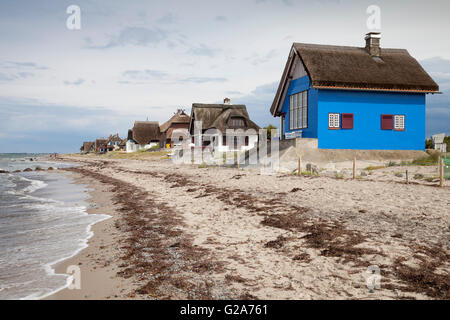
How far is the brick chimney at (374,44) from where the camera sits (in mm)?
25797

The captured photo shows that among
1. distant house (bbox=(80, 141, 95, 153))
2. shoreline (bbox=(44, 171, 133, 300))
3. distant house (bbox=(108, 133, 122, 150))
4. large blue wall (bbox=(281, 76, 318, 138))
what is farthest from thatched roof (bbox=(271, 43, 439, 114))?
distant house (bbox=(80, 141, 95, 153))

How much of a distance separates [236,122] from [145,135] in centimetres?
3961

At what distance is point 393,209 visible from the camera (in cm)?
901

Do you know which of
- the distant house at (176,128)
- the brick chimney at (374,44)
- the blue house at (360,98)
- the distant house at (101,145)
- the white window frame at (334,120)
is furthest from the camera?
the distant house at (101,145)

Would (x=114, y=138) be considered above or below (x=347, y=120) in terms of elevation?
above

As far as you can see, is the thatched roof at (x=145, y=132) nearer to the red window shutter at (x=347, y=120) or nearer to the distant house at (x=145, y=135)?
the distant house at (x=145, y=135)

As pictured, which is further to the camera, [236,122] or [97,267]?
[236,122]

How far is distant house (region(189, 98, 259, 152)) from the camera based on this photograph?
49.0 metres

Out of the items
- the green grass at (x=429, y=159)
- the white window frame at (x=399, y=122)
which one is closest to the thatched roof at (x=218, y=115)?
the white window frame at (x=399, y=122)

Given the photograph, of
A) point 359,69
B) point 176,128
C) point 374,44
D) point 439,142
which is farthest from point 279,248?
point 176,128

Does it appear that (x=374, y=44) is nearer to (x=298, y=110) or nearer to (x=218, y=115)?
(x=298, y=110)

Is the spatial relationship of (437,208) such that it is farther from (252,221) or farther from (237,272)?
(237,272)

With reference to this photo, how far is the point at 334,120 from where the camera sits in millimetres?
23812
